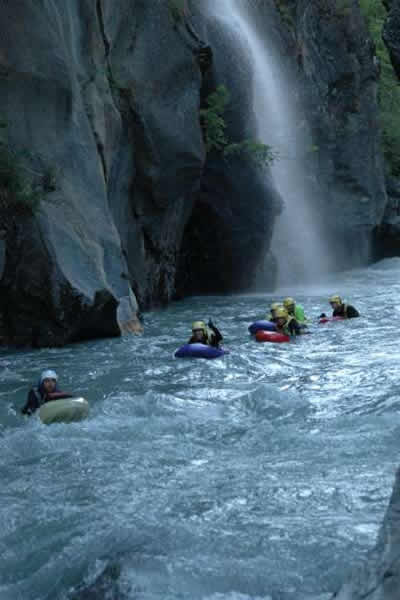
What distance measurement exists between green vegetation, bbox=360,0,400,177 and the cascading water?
31.1ft

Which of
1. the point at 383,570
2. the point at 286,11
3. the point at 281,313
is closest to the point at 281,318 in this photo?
the point at 281,313

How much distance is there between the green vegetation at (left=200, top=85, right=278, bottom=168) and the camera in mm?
21656

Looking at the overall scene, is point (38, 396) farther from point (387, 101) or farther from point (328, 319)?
point (387, 101)

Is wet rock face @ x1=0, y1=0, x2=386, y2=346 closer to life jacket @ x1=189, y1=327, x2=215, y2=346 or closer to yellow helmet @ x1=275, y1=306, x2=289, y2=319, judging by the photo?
life jacket @ x1=189, y1=327, x2=215, y2=346

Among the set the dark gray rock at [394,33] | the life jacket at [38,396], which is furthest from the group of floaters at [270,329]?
the dark gray rock at [394,33]

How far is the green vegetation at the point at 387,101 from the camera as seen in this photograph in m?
38.6

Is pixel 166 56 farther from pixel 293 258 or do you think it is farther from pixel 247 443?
pixel 247 443

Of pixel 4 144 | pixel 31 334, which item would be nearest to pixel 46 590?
pixel 31 334

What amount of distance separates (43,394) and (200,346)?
12.5ft

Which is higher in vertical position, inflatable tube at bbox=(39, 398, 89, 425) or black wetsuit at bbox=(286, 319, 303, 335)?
inflatable tube at bbox=(39, 398, 89, 425)

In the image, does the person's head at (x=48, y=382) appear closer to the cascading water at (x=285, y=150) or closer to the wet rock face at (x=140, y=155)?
the wet rock face at (x=140, y=155)

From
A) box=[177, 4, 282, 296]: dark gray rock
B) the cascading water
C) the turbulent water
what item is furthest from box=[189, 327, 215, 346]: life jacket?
the cascading water

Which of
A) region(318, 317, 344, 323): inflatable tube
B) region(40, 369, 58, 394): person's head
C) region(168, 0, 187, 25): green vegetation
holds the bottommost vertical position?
region(318, 317, 344, 323): inflatable tube

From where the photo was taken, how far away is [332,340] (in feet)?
45.9
